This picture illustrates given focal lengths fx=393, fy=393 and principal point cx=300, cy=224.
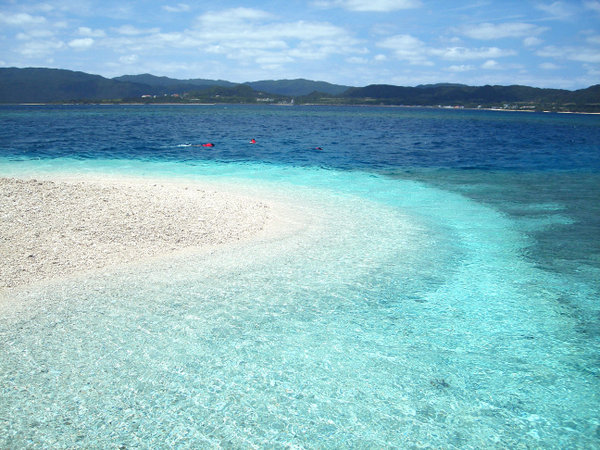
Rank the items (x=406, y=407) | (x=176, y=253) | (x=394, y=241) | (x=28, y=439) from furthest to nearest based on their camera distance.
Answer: (x=394, y=241)
(x=176, y=253)
(x=406, y=407)
(x=28, y=439)

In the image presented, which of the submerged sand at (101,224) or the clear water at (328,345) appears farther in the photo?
the submerged sand at (101,224)

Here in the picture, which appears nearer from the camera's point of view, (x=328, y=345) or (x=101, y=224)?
(x=328, y=345)

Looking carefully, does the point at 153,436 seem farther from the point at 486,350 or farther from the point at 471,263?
the point at 471,263

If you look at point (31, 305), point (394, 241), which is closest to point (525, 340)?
point (394, 241)

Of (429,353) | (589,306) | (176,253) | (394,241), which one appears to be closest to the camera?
(429,353)

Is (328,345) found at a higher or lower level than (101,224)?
lower

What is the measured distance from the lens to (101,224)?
10727 millimetres

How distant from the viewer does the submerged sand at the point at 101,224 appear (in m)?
8.75

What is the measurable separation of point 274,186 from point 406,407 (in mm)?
14467

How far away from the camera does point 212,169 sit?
75.5 ft

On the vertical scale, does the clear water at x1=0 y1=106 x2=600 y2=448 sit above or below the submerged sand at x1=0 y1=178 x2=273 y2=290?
below

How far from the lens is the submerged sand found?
28.7 feet

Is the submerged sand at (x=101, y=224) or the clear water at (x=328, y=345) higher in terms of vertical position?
the submerged sand at (x=101, y=224)

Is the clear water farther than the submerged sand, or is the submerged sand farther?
the submerged sand
